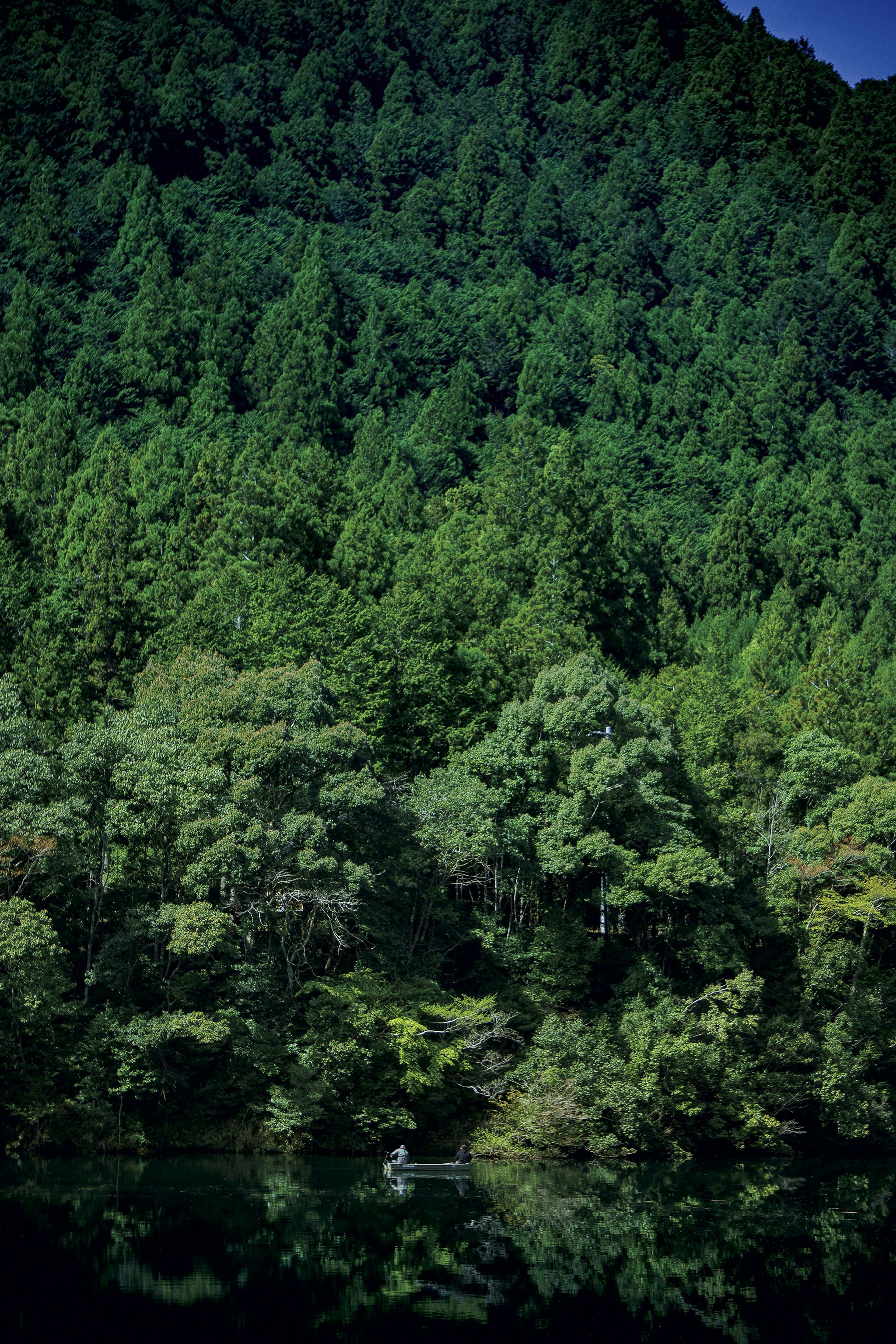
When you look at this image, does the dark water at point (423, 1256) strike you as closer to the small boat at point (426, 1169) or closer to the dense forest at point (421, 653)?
the small boat at point (426, 1169)

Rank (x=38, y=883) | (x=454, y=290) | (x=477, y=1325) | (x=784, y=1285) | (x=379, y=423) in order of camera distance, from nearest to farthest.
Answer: (x=477, y=1325)
(x=784, y=1285)
(x=38, y=883)
(x=379, y=423)
(x=454, y=290)

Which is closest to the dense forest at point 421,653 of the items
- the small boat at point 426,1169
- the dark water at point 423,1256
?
the small boat at point 426,1169

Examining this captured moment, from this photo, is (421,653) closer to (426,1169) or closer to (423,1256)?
(426,1169)

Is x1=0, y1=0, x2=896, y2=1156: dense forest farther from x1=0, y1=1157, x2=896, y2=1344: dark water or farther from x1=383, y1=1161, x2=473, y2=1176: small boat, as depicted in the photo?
x1=0, y1=1157, x2=896, y2=1344: dark water

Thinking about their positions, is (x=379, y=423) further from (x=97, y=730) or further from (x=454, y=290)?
(x=97, y=730)

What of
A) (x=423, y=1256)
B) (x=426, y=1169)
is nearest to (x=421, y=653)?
(x=426, y=1169)

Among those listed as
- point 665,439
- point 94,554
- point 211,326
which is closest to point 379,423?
point 211,326

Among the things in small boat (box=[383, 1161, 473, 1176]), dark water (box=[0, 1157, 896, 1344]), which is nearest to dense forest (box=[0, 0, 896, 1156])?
small boat (box=[383, 1161, 473, 1176])
